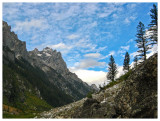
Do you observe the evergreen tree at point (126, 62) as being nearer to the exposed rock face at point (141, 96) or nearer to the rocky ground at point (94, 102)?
the rocky ground at point (94, 102)

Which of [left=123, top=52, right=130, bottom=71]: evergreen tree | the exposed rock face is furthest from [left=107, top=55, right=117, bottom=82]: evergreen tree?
the exposed rock face

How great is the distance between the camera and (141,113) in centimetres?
923

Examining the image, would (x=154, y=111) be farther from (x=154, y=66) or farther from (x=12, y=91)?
(x=12, y=91)

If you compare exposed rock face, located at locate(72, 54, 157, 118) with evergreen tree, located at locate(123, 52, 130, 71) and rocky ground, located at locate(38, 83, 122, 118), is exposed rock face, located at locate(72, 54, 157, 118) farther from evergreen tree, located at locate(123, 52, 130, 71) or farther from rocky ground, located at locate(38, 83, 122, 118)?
evergreen tree, located at locate(123, 52, 130, 71)

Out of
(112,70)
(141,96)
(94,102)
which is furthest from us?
(112,70)

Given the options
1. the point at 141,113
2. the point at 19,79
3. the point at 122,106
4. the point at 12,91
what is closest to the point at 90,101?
the point at 122,106

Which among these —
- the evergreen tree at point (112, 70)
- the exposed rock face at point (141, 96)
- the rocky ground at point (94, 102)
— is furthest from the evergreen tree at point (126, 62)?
the exposed rock face at point (141, 96)

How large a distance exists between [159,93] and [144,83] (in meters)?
2.06

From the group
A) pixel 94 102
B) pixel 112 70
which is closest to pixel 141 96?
pixel 94 102

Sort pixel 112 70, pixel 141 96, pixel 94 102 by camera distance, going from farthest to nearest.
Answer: pixel 112 70 < pixel 94 102 < pixel 141 96

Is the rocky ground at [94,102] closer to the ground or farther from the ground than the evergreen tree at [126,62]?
closer to the ground

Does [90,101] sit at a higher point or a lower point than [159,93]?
lower

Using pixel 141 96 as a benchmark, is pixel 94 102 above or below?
below

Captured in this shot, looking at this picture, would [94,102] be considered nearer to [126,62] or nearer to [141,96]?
[141,96]
